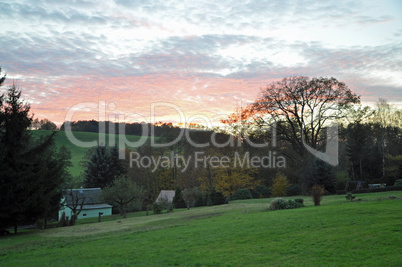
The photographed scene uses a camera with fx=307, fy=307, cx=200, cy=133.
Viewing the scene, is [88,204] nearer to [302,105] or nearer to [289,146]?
[289,146]

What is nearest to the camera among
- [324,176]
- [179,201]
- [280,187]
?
[324,176]

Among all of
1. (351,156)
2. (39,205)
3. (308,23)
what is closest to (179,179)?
(351,156)

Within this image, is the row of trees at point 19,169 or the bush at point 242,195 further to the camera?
the bush at point 242,195

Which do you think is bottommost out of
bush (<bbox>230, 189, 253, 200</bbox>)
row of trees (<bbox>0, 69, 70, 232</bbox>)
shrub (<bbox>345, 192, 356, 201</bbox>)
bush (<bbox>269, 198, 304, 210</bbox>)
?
bush (<bbox>230, 189, 253, 200</bbox>)

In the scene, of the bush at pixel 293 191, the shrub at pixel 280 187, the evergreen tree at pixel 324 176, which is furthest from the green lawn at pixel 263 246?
the bush at pixel 293 191

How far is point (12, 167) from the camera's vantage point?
21891 millimetres

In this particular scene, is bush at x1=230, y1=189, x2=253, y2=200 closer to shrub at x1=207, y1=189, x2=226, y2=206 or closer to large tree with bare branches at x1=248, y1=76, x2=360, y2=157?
shrub at x1=207, y1=189, x2=226, y2=206

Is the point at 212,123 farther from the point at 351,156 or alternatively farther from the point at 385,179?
the point at 385,179

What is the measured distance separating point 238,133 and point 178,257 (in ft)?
134

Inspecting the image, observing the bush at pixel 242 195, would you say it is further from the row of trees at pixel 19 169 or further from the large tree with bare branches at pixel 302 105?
the row of trees at pixel 19 169

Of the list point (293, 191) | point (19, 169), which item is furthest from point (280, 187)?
point (19, 169)

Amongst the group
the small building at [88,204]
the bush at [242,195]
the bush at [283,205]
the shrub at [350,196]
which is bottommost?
the small building at [88,204]

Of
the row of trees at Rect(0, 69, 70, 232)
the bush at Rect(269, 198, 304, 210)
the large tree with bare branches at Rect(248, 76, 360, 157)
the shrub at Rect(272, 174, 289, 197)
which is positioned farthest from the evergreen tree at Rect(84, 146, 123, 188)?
the bush at Rect(269, 198, 304, 210)

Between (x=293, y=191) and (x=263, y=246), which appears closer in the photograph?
(x=263, y=246)
